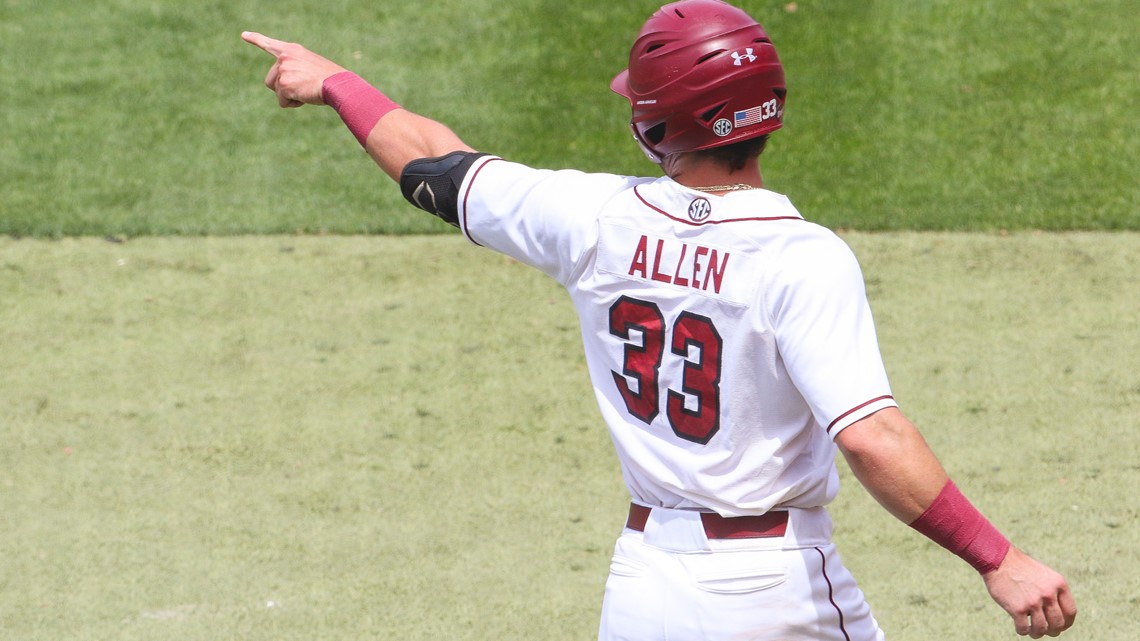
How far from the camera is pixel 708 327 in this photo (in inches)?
95.8

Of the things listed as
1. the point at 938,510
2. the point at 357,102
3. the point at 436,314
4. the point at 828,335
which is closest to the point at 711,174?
the point at 828,335

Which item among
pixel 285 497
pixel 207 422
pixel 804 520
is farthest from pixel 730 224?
pixel 207 422

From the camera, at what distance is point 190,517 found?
5043 millimetres

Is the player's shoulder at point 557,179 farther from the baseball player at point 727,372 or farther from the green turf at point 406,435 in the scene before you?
the green turf at point 406,435

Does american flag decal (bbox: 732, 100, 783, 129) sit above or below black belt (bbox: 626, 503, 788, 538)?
above

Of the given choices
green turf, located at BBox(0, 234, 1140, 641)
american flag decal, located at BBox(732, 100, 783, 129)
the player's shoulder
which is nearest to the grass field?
green turf, located at BBox(0, 234, 1140, 641)

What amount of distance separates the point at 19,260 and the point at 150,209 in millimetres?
821

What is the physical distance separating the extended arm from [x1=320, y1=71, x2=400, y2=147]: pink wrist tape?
50.1 inches

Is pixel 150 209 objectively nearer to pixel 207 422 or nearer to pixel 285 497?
pixel 207 422

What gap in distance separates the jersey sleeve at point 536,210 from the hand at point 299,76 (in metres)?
0.50

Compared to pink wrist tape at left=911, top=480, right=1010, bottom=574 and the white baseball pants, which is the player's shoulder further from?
pink wrist tape at left=911, top=480, right=1010, bottom=574

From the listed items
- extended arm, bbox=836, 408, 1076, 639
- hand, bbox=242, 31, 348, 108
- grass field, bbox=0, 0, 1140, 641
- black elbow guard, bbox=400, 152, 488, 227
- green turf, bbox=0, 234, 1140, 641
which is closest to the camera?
extended arm, bbox=836, 408, 1076, 639

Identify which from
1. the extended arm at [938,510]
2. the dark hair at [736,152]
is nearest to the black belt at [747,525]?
the extended arm at [938,510]

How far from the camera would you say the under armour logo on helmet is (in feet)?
8.09
